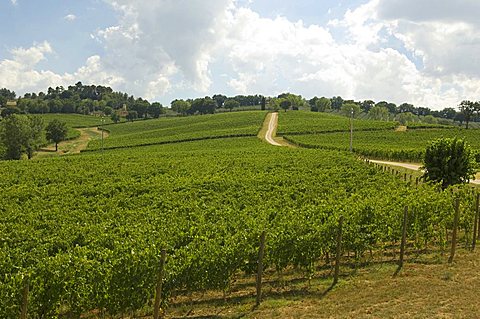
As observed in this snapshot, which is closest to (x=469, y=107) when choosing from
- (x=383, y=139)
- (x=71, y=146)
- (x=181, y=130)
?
(x=383, y=139)

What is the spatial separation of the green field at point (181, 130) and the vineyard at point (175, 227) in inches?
2076

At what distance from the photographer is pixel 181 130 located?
110 metres

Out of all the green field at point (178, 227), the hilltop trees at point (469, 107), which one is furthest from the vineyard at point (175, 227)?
the hilltop trees at point (469, 107)

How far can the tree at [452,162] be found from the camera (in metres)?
27.9

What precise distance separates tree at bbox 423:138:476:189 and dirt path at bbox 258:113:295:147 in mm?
48056

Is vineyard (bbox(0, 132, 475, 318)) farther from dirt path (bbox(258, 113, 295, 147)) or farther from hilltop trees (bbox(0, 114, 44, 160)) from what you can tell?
hilltop trees (bbox(0, 114, 44, 160))

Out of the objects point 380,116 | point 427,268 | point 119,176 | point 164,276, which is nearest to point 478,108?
point 380,116

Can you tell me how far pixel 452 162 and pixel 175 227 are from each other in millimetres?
20433

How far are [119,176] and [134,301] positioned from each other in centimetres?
2572

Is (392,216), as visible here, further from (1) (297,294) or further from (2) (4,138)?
(2) (4,138)

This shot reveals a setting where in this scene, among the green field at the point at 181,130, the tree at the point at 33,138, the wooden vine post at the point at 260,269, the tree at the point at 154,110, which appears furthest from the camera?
the tree at the point at 154,110

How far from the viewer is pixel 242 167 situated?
40531 millimetres

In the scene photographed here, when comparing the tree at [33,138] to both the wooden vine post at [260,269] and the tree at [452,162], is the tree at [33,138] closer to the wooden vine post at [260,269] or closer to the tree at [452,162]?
the tree at [452,162]

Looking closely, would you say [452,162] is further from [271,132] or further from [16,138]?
[16,138]
